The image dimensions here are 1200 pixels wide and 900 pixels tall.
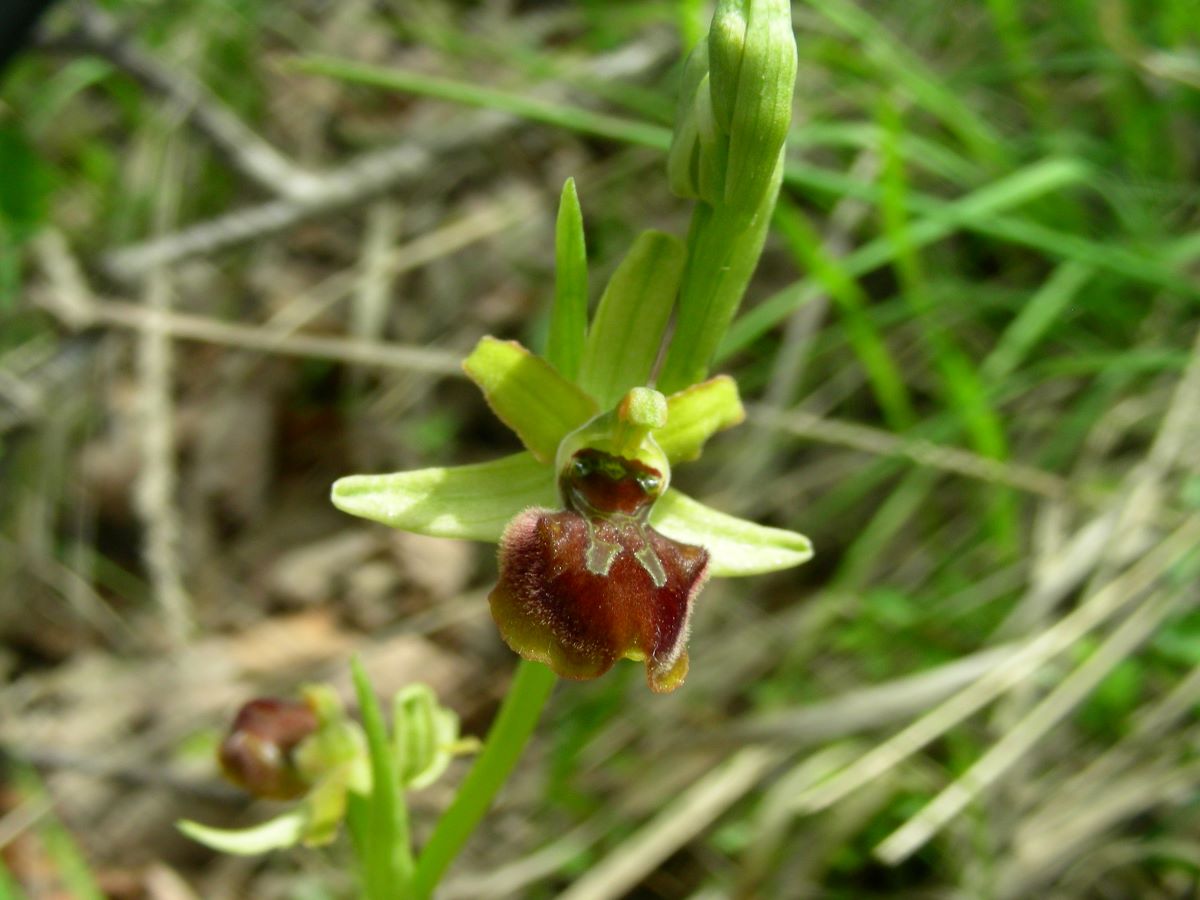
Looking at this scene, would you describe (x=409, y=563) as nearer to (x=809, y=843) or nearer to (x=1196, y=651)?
(x=809, y=843)

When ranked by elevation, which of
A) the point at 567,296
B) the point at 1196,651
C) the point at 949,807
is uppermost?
the point at 567,296

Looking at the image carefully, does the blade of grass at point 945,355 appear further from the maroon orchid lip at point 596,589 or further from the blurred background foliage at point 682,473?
the maroon orchid lip at point 596,589

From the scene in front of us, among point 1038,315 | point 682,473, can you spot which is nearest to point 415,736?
point 682,473

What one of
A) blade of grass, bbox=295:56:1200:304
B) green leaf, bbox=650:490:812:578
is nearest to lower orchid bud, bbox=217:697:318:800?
green leaf, bbox=650:490:812:578

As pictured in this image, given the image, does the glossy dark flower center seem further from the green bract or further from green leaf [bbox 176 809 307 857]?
green leaf [bbox 176 809 307 857]

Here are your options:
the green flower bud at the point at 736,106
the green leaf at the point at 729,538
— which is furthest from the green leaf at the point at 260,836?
the green flower bud at the point at 736,106

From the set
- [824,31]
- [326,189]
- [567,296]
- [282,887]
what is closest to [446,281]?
[326,189]
